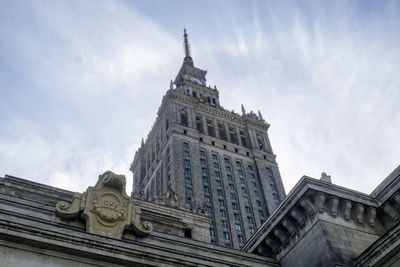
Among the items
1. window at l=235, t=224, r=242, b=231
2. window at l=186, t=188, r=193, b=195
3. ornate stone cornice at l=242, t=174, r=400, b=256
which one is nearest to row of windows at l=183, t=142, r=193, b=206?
window at l=186, t=188, r=193, b=195

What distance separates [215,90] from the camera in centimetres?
12550

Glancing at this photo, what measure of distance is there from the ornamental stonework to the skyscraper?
51.1 meters

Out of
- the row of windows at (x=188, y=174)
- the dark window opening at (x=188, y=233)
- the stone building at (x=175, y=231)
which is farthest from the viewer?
the row of windows at (x=188, y=174)

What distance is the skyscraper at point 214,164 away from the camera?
82812mm

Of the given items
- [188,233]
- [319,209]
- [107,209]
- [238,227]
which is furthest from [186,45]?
[107,209]

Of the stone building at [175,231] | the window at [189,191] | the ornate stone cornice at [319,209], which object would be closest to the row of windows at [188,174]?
the window at [189,191]

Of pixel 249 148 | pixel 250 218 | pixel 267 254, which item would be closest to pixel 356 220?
pixel 267 254

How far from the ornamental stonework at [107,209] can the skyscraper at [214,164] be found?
168 ft

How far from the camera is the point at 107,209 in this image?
2255 cm

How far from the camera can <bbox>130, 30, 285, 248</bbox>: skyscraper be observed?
82812 mm

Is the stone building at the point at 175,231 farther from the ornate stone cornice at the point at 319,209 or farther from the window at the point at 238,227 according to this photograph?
the window at the point at 238,227

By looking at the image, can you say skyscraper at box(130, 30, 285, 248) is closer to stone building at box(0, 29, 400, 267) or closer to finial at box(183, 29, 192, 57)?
finial at box(183, 29, 192, 57)

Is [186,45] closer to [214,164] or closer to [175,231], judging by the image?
[214,164]

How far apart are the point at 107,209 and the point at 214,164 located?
2827 inches
